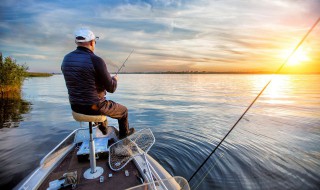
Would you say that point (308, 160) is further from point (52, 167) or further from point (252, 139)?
point (52, 167)

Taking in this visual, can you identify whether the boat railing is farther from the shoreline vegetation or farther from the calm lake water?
the shoreline vegetation

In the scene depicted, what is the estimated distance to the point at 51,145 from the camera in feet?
32.3

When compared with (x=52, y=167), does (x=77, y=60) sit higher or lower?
higher

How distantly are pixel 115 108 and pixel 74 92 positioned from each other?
0.99 meters

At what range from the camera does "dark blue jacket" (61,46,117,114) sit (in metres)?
3.41

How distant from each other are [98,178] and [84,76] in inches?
93.2

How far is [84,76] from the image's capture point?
11.3ft

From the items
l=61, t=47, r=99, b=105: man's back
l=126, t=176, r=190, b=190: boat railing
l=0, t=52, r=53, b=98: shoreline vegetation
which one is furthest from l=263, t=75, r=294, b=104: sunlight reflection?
l=0, t=52, r=53, b=98: shoreline vegetation

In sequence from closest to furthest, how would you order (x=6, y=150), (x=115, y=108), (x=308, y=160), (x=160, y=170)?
(x=115, y=108) < (x=160, y=170) < (x=308, y=160) < (x=6, y=150)

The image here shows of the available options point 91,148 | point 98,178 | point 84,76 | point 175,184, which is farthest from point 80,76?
point 175,184

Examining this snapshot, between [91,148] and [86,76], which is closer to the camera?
[86,76]

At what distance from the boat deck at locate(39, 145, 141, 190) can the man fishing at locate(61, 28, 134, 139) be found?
5.04 ft

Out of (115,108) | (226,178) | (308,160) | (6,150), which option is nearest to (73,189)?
(115,108)

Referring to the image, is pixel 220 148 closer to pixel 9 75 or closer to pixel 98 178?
pixel 98 178
